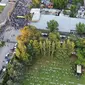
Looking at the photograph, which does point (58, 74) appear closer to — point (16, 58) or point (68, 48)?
point (68, 48)

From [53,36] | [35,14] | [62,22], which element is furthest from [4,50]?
[62,22]

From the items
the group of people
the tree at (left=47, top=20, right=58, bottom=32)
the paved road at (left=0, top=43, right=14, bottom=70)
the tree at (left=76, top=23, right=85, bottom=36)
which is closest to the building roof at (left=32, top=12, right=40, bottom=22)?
the group of people

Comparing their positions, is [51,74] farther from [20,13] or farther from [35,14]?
[20,13]

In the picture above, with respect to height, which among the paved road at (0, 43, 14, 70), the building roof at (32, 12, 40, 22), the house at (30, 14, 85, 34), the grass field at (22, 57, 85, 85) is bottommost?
the grass field at (22, 57, 85, 85)

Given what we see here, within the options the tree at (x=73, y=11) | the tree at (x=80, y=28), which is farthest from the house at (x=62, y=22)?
the tree at (x=73, y=11)

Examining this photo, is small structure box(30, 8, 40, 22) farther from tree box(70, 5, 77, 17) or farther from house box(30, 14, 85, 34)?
tree box(70, 5, 77, 17)

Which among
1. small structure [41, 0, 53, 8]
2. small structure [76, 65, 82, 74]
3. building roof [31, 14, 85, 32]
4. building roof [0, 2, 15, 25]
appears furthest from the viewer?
small structure [41, 0, 53, 8]
